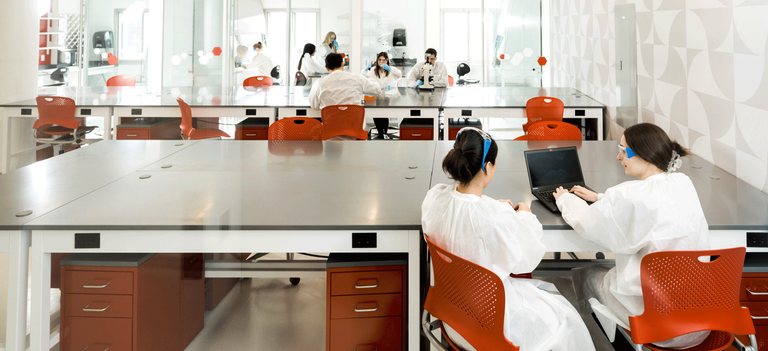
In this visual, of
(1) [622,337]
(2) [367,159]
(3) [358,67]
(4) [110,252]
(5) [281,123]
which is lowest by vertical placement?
(1) [622,337]

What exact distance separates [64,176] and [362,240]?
103 centimetres

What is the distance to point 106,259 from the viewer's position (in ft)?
5.57

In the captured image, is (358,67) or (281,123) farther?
(358,67)

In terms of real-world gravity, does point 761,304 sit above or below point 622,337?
above

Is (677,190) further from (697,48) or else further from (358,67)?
(358,67)

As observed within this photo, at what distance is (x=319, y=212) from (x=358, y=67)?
5.51m

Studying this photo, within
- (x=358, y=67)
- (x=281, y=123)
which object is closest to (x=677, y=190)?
(x=281, y=123)

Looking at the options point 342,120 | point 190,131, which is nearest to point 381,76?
point 342,120

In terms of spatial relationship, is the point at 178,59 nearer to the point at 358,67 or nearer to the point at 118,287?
the point at 118,287

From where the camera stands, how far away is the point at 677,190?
1554 millimetres

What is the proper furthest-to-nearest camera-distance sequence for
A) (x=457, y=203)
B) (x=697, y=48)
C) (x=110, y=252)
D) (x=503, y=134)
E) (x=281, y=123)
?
(x=503, y=134), (x=281, y=123), (x=697, y=48), (x=110, y=252), (x=457, y=203)

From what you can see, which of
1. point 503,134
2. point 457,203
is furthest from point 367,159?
point 503,134

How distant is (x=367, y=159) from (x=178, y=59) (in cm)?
98

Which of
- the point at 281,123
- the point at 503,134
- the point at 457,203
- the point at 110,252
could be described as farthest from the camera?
the point at 503,134
